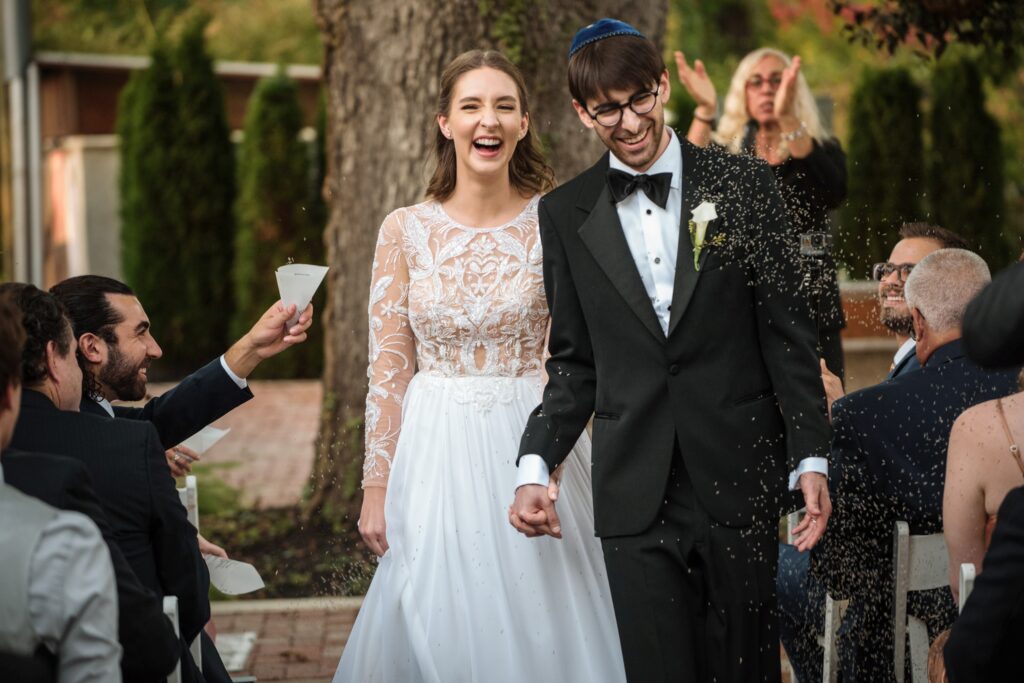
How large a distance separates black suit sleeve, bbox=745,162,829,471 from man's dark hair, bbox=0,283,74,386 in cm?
162

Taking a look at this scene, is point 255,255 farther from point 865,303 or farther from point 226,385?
point 226,385

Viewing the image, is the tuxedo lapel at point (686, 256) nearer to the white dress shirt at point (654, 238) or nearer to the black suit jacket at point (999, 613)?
the white dress shirt at point (654, 238)

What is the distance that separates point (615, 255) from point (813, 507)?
0.77 meters

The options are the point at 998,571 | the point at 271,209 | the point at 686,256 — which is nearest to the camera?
the point at 998,571

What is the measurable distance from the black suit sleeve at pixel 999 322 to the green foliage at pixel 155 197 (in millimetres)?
13810

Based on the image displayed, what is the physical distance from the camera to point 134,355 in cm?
378

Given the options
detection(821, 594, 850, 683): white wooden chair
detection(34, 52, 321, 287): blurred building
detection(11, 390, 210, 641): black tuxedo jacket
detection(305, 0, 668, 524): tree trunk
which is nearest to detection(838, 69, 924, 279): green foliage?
detection(34, 52, 321, 287): blurred building

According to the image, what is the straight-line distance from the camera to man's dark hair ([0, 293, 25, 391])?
260 centimetres

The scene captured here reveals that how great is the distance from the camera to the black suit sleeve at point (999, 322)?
93.1 inches

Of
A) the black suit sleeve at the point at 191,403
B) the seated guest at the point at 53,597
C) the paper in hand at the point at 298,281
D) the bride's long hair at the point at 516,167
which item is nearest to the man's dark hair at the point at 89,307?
the black suit sleeve at the point at 191,403

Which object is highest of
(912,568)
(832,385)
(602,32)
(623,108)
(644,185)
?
(602,32)

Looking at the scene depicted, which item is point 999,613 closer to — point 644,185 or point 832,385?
point 644,185

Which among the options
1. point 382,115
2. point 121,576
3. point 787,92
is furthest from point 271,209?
point 121,576

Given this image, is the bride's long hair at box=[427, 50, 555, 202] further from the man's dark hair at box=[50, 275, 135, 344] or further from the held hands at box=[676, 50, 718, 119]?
the held hands at box=[676, 50, 718, 119]
